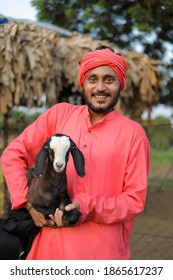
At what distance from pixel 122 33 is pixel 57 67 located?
18.3 ft

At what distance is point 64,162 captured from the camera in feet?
6.34

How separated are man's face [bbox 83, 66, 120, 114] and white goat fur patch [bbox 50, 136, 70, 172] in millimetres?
239

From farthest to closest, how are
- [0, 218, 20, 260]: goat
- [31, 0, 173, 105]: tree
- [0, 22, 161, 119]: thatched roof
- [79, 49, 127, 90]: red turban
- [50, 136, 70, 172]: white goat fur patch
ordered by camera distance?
[31, 0, 173, 105]: tree → [0, 22, 161, 119]: thatched roof → [0, 218, 20, 260]: goat → [79, 49, 127, 90]: red turban → [50, 136, 70, 172]: white goat fur patch

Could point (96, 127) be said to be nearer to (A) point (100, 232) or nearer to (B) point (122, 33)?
(A) point (100, 232)

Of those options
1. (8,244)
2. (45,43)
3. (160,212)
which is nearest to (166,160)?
(160,212)

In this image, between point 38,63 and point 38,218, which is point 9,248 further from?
point 38,63

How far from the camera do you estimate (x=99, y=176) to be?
2.02 metres

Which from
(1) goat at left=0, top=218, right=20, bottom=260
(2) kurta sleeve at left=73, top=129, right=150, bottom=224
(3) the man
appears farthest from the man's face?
(1) goat at left=0, top=218, right=20, bottom=260

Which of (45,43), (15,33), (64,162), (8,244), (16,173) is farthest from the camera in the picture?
(45,43)

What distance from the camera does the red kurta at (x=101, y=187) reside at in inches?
78.9

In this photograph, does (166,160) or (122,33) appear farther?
(122,33)

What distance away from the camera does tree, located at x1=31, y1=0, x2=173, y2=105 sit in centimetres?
1096

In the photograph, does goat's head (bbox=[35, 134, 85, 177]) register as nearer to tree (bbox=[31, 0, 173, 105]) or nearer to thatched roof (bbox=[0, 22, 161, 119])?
thatched roof (bbox=[0, 22, 161, 119])

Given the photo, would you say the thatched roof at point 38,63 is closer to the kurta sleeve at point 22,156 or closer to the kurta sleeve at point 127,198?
the kurta sleeve at point 22,156
